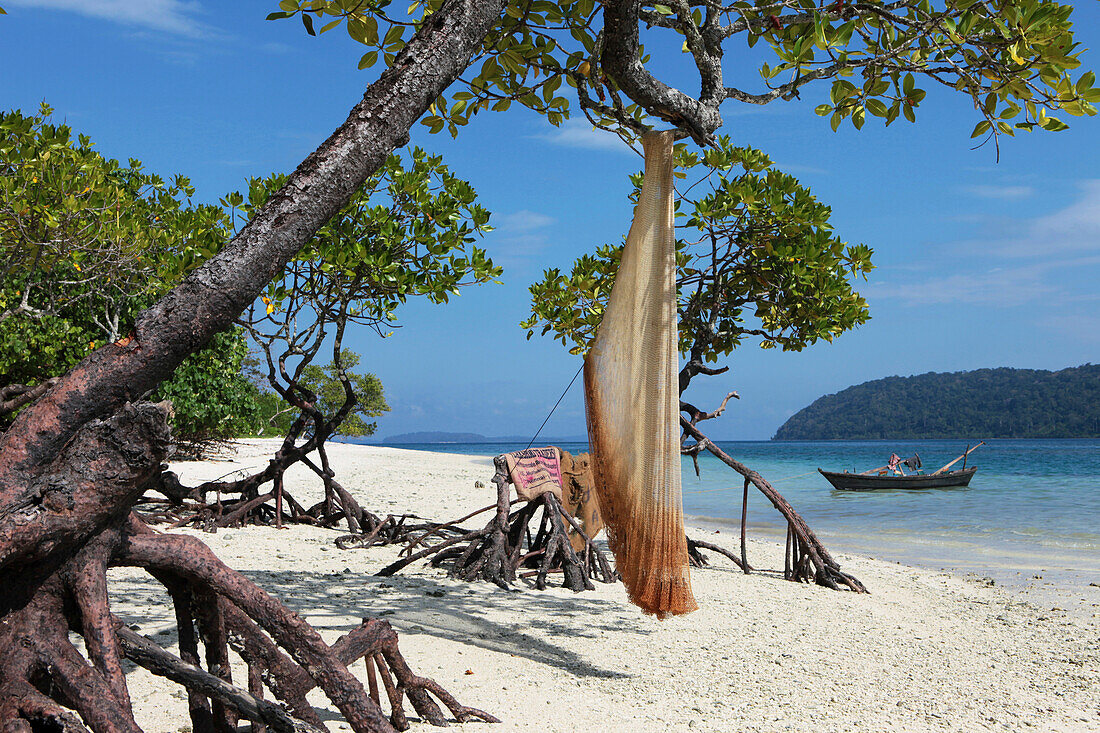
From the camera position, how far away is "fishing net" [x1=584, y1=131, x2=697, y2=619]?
3.69 m

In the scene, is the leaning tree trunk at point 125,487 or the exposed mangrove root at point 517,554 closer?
the leaning tree trunk at point 125,487

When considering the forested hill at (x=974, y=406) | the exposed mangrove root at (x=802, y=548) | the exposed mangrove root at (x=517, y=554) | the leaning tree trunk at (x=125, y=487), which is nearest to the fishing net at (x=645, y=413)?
the leaning tree trunk at (x=125, y=487)

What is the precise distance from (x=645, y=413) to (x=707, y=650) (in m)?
2.51

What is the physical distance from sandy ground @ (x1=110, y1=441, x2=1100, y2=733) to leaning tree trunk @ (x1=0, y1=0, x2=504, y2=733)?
1172 millimetres

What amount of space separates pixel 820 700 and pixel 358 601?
364 centimetres

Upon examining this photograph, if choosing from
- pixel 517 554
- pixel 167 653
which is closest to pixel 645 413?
pixel 167 653

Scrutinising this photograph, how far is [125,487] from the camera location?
80.2 inches

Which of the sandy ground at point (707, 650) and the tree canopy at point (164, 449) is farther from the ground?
the tree canopy at point (164, 449)

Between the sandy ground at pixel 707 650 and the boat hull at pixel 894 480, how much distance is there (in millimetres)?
17469

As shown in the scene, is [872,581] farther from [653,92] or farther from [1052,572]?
[653,92]

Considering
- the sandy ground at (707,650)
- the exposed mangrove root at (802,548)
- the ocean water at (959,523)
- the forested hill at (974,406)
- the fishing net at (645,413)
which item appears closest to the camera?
the fishing net at (645,413)

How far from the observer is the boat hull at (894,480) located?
25125mm

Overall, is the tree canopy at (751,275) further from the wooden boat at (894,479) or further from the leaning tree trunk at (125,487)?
the wooden boat at (894,479)

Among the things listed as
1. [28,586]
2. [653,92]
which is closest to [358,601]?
[28,586]
